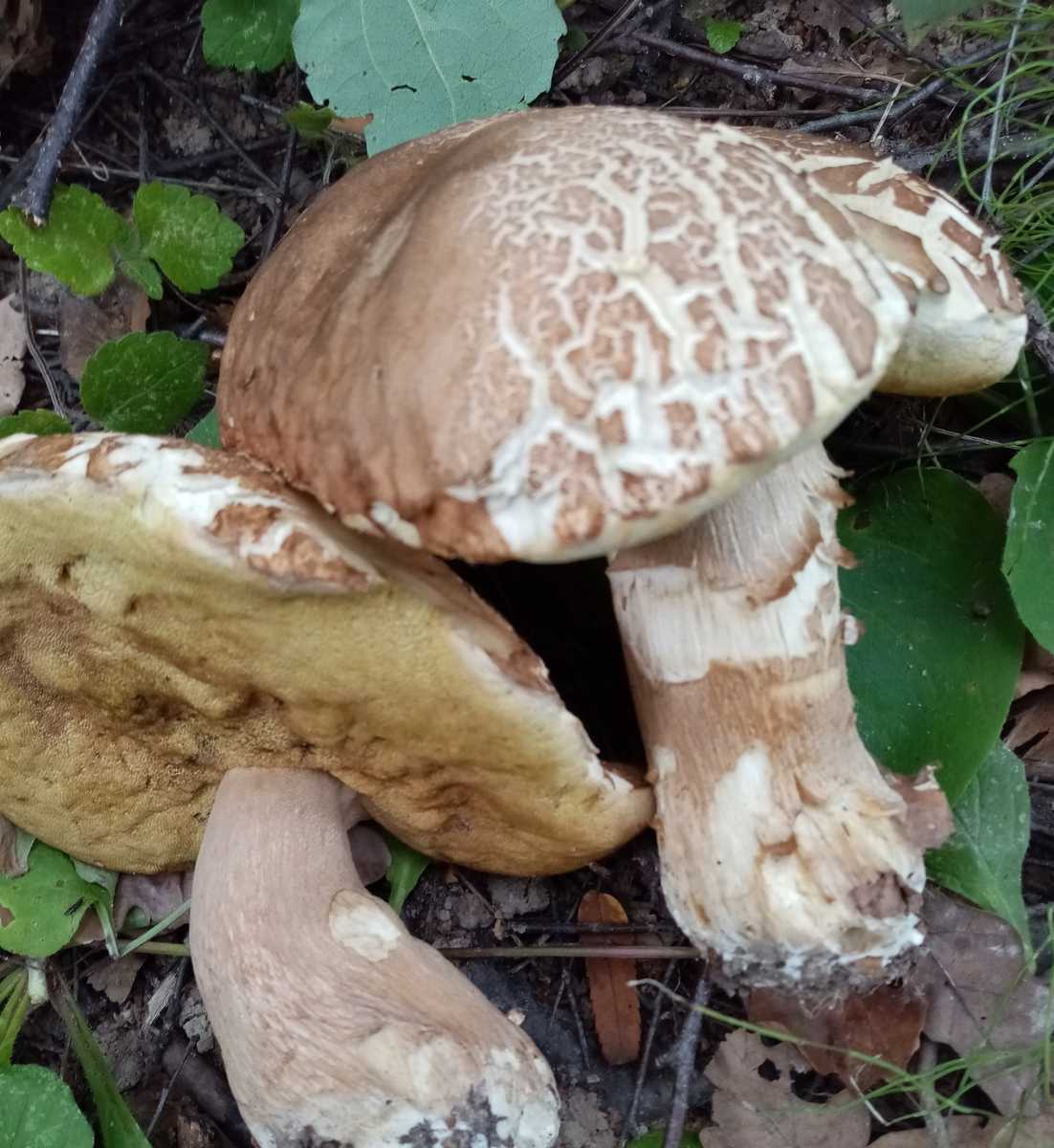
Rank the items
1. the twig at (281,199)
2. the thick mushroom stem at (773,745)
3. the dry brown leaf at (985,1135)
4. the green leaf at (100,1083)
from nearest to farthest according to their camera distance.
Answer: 1. the thick mushroom stem at (773,745)
2. the dry brown leaf at (985,1135)
3. the green leaf at (100,1083)
4. the twig at (281,199)

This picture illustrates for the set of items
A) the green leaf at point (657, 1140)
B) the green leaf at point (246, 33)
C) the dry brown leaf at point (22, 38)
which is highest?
the dry brown leaf at point (22, 38)

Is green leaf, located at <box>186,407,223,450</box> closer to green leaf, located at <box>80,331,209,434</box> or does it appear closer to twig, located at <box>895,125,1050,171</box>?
green leaf, located at <box>80,331,209,434</box>

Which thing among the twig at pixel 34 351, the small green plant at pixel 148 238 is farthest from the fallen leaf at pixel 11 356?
the small green plant at pixel 148 238

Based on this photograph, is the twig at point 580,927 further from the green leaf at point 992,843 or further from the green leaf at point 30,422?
the green leaf at point 30,422

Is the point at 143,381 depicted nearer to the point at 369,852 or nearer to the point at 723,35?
the point at 369,852

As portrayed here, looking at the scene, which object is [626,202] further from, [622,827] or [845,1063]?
[845,1063]

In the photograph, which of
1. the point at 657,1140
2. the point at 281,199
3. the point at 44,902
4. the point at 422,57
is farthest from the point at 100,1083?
the point at 422,57

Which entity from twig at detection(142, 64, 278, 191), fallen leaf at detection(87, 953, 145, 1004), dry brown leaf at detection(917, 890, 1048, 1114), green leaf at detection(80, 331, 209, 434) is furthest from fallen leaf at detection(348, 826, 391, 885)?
twig at detection(142, 64, 278, 191)
